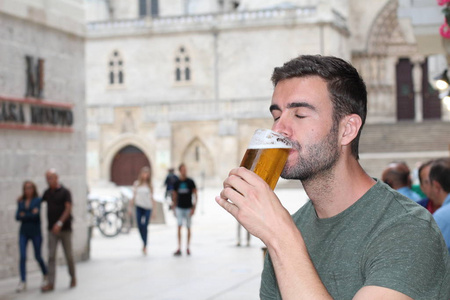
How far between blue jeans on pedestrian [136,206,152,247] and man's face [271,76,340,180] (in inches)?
513

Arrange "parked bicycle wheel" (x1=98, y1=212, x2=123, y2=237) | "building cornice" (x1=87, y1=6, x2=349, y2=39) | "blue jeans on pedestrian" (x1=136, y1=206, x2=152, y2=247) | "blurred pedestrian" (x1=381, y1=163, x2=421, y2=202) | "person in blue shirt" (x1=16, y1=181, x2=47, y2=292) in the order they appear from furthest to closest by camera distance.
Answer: "building cornice" (x1=87, y1=6, x2=349, y2=39), "parked bicycle wheel" (x1=98, y1=212, x2=123, y2=237), "blue jeans on pedestrian" (x1=136, y1=206, x2=152, y2=247), "person in blue shirt" (x1=16, y1=181, x2=47, y2=292), "blurred pedestrian" (x1=381, y1=163, x2=421, y2=202)

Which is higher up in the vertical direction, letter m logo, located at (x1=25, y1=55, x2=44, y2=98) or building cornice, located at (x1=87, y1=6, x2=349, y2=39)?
building cornice, located at (x1=87, y1=6, x2=349, y2=39)

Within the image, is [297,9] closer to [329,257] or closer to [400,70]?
[400,70]

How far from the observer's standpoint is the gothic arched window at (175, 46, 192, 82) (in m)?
42.7

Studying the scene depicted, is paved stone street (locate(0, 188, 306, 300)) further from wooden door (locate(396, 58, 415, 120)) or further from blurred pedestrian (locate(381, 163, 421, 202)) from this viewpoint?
wooden door (locate(396, 58, 415, 120))

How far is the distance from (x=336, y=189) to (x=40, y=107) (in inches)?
456

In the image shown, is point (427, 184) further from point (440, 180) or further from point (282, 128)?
point (282, 128)

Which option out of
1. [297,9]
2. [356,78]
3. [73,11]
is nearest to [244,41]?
[297,9]

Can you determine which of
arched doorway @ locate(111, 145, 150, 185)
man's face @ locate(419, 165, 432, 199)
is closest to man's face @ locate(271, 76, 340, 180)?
man's face @ locate(419, 165, 432, 199)

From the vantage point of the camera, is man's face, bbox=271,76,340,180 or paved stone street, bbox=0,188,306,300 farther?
paved stone street, bbox=0,188,306,300

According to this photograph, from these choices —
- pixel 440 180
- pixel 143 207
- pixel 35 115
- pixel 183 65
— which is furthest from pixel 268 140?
pixel 183 65

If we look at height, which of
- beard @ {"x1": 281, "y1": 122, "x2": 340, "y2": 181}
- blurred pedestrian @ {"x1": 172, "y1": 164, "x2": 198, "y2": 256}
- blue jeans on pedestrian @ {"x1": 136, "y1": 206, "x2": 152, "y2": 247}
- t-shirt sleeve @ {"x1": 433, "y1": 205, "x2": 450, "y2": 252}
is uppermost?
beard @ {"x1": 281, "y1": 122, "x2": 340, "y2": 181}

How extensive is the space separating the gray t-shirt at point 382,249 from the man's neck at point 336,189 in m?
0.03

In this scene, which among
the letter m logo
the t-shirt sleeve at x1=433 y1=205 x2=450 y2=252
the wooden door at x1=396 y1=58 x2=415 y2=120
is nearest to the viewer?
the t-shirt sleeve at x1=433 y1=205 x2=450 y2=252
